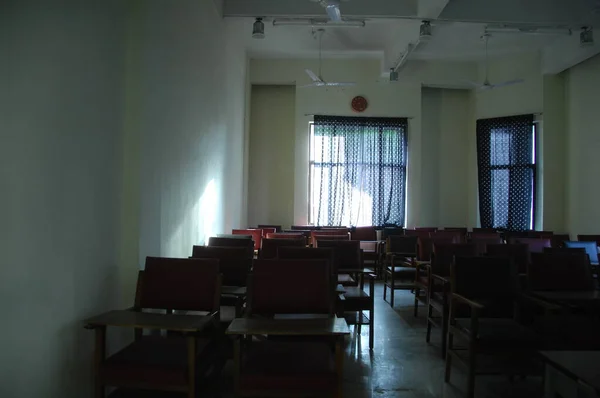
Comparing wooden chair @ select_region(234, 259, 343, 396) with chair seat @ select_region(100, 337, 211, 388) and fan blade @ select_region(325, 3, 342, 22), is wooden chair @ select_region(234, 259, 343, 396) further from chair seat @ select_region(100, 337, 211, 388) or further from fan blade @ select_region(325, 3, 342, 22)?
fan blade @ select_region(325, 3, 342, 22)

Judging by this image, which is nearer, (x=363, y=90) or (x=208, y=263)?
(x=208, y=263)

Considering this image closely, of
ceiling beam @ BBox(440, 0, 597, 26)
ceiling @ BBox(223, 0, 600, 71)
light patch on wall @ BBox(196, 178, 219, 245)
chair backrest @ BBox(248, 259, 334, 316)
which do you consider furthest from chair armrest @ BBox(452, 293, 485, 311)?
ceiling beam @ BBox(440, 0, 597, 26)

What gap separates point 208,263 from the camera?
2.69m

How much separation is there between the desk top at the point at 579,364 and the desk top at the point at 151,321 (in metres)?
1.61

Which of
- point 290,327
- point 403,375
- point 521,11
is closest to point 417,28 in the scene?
point 521,11

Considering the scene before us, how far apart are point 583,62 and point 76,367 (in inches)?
378

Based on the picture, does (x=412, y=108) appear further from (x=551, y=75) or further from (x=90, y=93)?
(x=90, y=93)

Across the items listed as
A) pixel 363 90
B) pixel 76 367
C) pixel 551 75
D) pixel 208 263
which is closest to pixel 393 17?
pixel 363 90

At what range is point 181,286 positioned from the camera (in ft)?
8.70

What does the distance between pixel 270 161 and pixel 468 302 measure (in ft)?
24.4

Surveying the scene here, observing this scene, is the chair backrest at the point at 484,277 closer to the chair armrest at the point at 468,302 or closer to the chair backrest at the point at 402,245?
Answer: the chair armrest at the point at 468,302

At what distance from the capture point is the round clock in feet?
31.1

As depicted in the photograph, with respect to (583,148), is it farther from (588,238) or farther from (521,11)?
(521,11)

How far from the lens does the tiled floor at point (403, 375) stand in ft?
9.43
